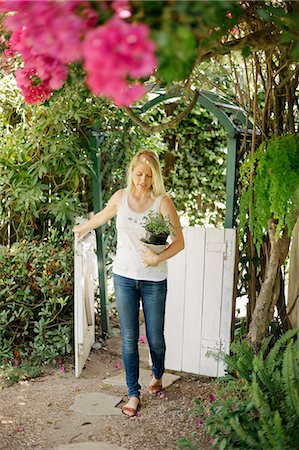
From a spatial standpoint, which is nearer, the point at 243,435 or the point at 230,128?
A: the point at 243,435

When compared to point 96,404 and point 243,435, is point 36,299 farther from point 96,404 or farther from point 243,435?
point 243,435

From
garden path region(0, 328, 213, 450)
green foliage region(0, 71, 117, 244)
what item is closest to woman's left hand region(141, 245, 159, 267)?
garden path region(0, 328, 213, 450)

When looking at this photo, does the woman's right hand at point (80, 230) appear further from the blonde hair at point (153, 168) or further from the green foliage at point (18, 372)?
the green foliage at point (18, 372)

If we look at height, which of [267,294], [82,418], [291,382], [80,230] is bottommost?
[82,418]

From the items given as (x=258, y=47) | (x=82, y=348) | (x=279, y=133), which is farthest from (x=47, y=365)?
(x=258, y=47)

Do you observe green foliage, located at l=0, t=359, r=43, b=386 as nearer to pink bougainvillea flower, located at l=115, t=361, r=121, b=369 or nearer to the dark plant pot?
pink bougainvillea flower, located at l=115, t=361, r=121, b=369

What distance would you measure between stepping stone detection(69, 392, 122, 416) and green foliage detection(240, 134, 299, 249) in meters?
1.43

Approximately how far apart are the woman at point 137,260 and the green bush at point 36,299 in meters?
0.94

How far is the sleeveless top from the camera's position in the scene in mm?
4078

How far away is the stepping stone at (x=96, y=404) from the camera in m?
4.21

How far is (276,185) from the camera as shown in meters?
3.64

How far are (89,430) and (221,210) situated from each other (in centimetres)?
429

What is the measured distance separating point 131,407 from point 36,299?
4.59ft

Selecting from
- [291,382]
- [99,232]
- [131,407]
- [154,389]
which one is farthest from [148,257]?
[99,232]
